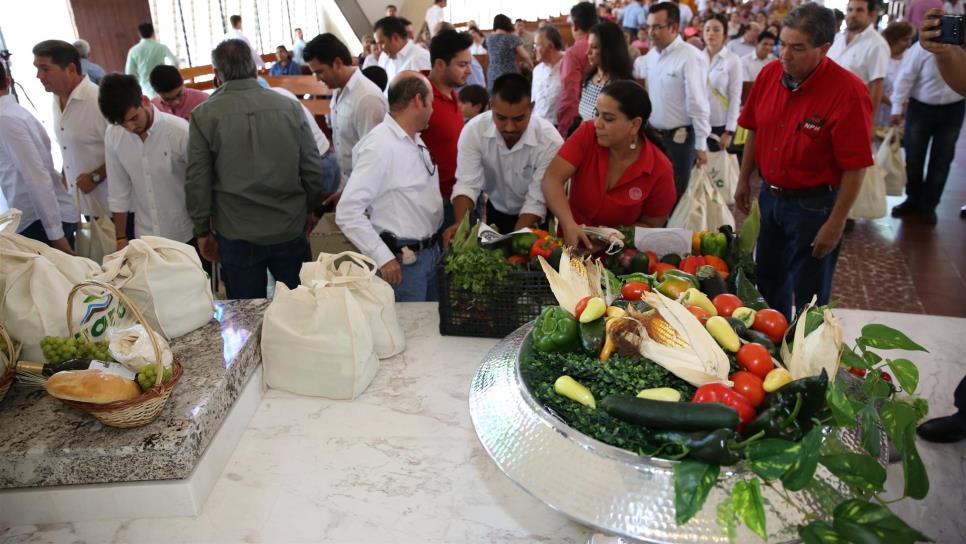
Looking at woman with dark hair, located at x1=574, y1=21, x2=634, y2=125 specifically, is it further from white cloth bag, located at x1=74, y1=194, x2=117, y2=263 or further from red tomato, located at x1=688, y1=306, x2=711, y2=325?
white cloth bag, located at x1=74, y1=194, x2=117, y2=263

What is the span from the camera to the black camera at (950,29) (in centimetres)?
203

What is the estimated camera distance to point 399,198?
99.4 inches

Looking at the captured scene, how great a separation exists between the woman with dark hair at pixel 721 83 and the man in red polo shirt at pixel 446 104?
8.39ft

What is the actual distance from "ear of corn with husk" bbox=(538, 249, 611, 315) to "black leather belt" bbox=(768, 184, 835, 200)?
5.07 feet

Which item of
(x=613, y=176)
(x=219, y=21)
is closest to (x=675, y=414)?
(x=613, y=176)

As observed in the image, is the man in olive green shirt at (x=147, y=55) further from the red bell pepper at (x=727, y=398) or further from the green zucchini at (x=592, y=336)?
the red bell pepper at (x=727, y=398)

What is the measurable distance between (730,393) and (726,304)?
41cm

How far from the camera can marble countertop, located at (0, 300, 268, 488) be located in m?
Answer: 1.35

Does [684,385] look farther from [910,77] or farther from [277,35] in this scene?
[277,35]

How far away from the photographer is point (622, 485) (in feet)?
3.70

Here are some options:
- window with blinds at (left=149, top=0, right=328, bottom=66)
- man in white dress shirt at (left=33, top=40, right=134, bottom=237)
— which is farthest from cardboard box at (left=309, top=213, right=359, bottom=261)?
window with blinds at (left=149, top=0, right=328, bottom=66)

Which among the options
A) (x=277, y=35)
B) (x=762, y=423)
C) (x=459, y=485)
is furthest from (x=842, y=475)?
(x=277, y=35)

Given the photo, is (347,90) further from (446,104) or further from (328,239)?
(328,239)

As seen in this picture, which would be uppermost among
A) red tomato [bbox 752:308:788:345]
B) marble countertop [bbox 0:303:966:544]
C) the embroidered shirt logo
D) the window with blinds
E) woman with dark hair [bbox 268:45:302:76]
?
the window with blinds
